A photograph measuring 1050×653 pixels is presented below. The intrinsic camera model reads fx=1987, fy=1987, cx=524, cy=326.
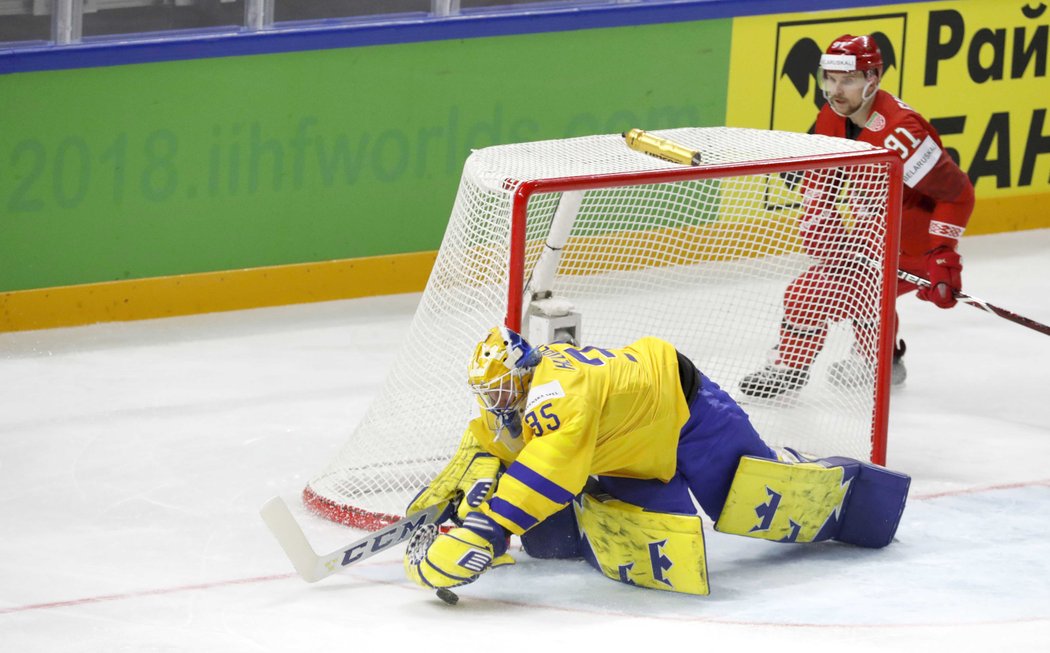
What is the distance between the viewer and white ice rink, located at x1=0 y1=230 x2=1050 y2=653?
4391mm

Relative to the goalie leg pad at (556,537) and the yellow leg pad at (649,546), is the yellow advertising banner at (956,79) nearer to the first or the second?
the goalie leg pad at (556,537)

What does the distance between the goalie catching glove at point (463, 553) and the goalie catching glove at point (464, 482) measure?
0.12 meters

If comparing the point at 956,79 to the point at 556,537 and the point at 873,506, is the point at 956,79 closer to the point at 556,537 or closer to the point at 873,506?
the point at 873,506

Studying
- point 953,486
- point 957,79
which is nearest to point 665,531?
point 953,486

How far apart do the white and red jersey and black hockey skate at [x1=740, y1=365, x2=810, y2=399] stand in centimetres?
68

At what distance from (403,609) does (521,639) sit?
12.4 inches

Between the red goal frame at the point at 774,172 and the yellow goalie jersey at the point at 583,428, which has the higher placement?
the red goal frame at the point at 774,172

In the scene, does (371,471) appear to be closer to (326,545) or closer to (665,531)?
(326,545)

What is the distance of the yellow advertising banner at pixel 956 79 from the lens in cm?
808

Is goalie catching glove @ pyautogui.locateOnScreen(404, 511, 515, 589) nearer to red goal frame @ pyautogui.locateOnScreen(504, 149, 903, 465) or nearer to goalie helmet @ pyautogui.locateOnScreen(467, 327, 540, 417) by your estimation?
goalie helmet @ pyautogui.locateOnScreen(467, 327, 540, 417)

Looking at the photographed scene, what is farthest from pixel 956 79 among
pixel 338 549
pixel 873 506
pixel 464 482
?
pixel 338 549

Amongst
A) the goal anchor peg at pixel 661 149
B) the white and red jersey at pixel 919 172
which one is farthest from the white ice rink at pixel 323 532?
the goal anchor peg at pixel 661 149

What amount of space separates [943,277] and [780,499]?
162 cm

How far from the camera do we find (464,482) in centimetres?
460
